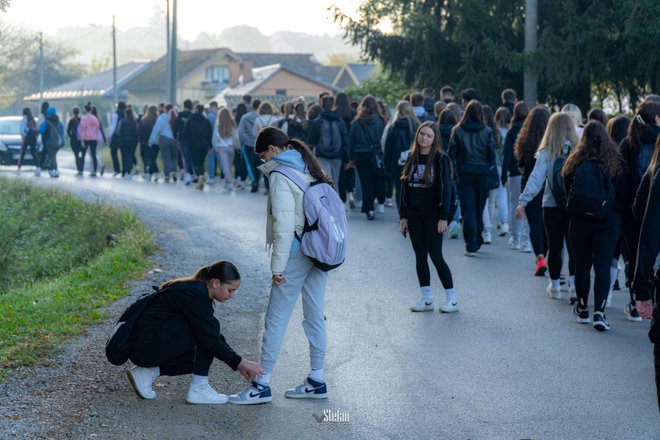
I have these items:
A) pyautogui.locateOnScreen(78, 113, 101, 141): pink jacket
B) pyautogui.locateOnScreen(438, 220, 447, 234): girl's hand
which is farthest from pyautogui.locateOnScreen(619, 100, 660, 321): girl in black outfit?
pyautogui.locateOnScreen(78, 113, 101, 141): pink jacket

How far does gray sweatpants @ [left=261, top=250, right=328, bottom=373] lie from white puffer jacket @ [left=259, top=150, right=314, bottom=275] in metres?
0.15

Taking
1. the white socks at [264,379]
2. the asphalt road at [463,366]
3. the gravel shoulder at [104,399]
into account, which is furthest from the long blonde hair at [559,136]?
the white socks at [264,379]

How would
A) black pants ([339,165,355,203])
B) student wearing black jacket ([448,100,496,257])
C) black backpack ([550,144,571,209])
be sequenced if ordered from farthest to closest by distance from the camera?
1. black pants ([339,165,355,203])
2. student wearing black jacket ([448,100,496,257])
3. black backpack ([550,144,571,209])

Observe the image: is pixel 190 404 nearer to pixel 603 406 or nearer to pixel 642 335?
pixel 603 406

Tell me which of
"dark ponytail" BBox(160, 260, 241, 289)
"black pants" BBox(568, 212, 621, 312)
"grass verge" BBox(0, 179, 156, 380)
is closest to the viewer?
"dark ponytail" BBox(160, 260, 241, 289)

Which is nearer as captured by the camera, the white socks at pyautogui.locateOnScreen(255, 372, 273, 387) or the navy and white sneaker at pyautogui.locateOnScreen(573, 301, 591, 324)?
the white socks at pyautogui.locateOnScreen(255, 372, 273, 387)

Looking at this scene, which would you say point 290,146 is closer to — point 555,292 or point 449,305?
point 449,305

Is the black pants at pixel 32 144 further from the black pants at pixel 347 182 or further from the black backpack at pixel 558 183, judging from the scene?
the black backpack at pixel 558 183

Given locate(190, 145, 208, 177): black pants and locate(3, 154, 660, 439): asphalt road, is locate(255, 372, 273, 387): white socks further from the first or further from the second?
locate(190, 145, 208, 177): black pants

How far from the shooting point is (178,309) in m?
7.05

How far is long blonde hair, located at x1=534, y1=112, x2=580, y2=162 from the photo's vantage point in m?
10.7

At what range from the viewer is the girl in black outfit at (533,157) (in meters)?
12.3

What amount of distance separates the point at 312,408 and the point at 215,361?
1492 mm

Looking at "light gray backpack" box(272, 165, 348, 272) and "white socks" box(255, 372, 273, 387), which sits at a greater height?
"light gray backpack" box(272, 165, 348, 272)
